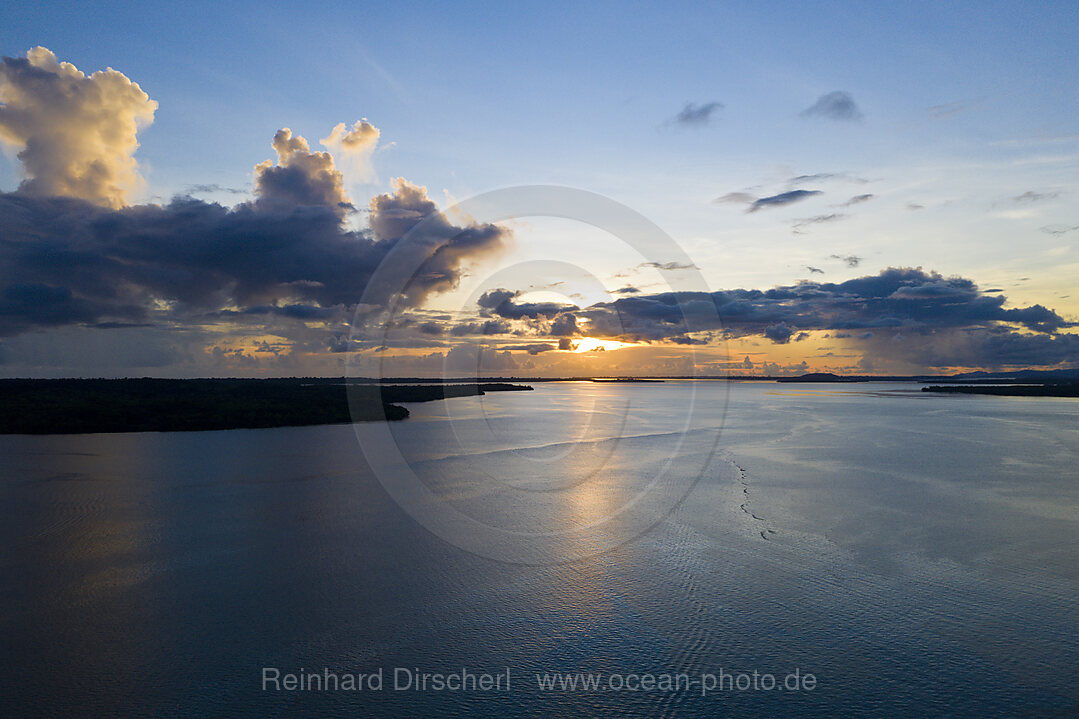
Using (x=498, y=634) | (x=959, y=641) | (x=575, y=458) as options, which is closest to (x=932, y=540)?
(x=959, y=641)

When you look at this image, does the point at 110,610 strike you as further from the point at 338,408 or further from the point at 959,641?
the point at 338,408

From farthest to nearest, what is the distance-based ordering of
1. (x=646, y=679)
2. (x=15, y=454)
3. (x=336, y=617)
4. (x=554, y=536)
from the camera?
(x=15, y=454) < (x=554, y=536) < (x=336, y=617) < (x=646, y=679)

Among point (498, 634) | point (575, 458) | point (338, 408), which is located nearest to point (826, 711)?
point (498, 634)

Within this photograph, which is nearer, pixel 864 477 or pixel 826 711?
pixel 826 711

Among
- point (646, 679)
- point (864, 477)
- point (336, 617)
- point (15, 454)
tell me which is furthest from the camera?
point (15, 454)

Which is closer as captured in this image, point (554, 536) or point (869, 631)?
point (869, 631)

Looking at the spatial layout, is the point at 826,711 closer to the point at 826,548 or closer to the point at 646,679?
the point at 646,679
